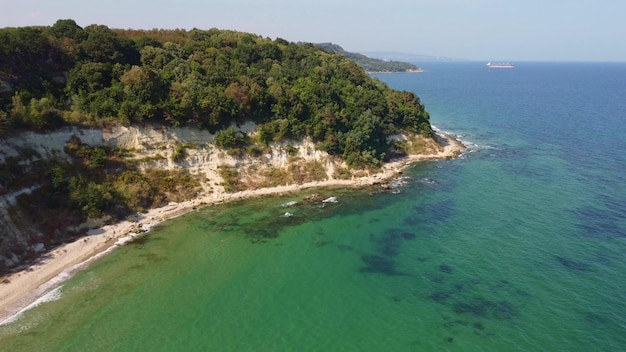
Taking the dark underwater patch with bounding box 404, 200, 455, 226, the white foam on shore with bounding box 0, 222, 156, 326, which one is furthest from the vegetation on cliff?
the dark underwater patch with bounding box 404, 200, 455, 226

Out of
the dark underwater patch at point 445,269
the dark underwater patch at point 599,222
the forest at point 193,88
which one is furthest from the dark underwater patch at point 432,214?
A: the forest at point 193,88

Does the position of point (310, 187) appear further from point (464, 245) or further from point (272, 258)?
point (464, 245)

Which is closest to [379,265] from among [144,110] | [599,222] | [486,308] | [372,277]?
[372,277]

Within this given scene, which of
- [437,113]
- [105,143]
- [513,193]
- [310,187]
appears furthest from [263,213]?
[437,113]

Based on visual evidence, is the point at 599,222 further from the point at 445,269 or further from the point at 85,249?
the point at 85,249

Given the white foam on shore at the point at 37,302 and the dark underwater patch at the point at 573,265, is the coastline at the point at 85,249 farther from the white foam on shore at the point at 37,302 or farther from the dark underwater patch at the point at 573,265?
the dark underwater patch at the point at 573,265

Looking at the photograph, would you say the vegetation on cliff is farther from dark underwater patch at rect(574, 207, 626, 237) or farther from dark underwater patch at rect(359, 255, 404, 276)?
dark underwater patch at rect(574, 207, 626, 237)
